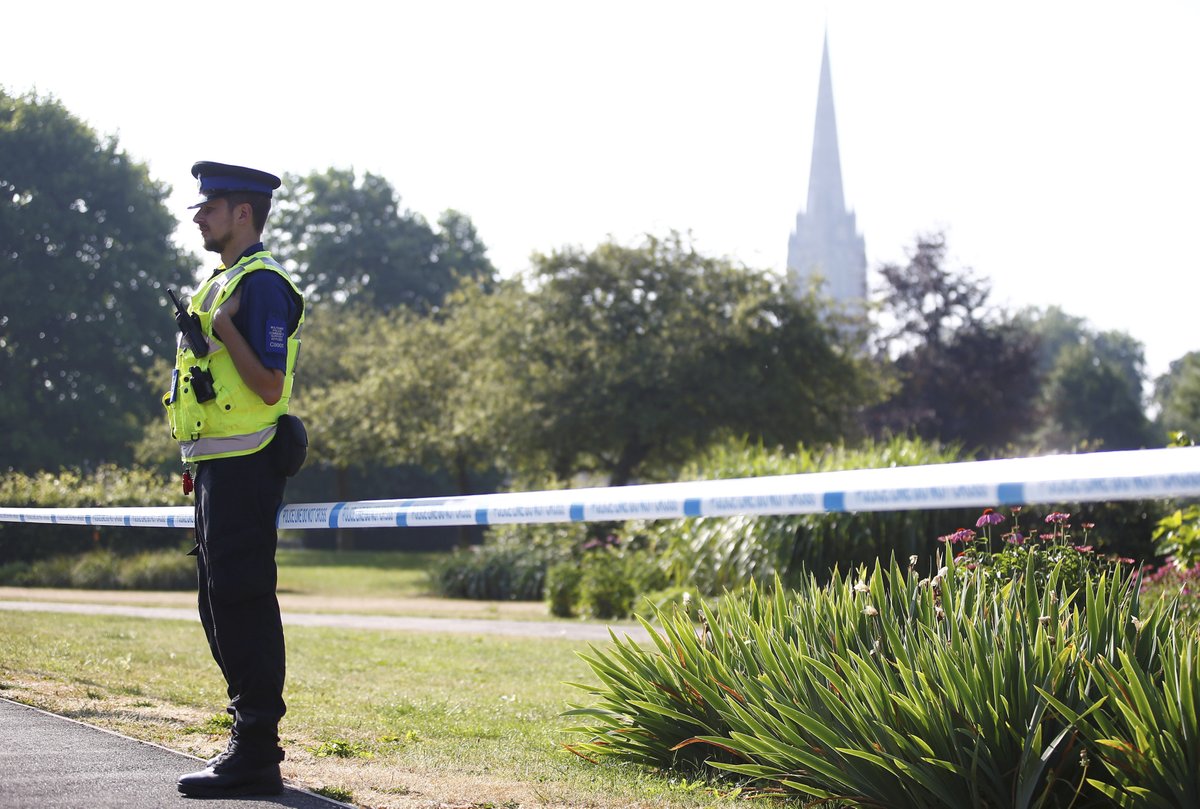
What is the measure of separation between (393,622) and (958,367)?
119 feet

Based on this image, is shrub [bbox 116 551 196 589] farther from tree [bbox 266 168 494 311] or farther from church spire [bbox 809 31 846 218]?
church spire [bbox 809 31 846 218]

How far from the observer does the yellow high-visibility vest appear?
4.10m

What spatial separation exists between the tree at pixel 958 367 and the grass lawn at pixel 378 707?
123ft

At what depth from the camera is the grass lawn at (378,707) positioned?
4.35m

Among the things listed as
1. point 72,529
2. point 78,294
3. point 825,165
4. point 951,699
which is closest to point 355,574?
point 72,529

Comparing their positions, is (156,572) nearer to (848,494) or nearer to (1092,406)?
(848,494)

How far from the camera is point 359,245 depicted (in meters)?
63.9

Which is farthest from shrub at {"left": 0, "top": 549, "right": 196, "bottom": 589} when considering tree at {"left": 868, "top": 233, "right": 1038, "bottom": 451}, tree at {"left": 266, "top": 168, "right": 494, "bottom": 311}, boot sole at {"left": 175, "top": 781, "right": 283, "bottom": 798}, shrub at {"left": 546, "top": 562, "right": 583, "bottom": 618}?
tree at {"left": 266, "top": 168, "right": 494, "bottom": 311}

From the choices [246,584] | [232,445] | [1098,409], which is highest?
[1098,409]

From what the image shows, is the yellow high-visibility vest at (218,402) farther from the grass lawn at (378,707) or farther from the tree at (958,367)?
the tree at (958,367)

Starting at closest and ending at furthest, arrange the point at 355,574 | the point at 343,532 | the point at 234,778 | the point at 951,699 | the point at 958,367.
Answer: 1. the point at 951,699
2. the point at 234,778
3. the point at 355,574
4. the point at 343,532
5. the point at 958,367

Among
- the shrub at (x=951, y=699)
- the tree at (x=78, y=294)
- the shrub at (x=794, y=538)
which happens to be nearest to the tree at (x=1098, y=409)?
the tree at (x=78, y=294)

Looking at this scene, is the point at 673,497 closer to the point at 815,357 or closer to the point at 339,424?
the point at 815,357

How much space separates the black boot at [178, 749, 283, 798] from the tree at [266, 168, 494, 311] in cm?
5883
